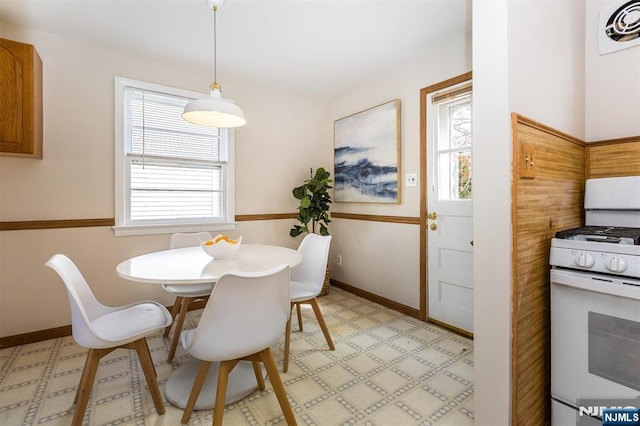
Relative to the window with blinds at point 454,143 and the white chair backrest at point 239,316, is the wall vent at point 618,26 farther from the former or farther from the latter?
the white chair backrest at point 239,316

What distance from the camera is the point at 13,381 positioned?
191 centimetres

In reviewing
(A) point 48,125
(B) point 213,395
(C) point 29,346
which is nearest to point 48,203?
(A) point 48,125

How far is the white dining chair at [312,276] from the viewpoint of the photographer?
219 centimetres

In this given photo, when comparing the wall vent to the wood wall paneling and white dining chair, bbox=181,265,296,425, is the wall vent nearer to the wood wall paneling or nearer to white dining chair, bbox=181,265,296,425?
the wood wall paneling

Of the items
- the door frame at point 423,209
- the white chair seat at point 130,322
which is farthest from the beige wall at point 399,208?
the white chair seat at point 130,322

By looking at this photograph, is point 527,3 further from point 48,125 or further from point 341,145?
point 48,125

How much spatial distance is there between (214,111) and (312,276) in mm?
1451

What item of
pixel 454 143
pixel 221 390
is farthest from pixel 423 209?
pixel 221 390

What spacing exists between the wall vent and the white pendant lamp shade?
2319mm

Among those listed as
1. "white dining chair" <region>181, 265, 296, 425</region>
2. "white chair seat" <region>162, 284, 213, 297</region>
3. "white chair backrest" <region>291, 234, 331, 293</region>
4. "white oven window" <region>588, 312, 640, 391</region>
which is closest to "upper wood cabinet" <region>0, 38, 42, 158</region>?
"white chair seat" <region>162, 284, 213, 297</region>

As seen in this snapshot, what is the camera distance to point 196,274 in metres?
1.54

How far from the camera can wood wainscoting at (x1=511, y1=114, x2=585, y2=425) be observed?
1.27 metres

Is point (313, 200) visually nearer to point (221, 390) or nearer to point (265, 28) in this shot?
point (265, 28)

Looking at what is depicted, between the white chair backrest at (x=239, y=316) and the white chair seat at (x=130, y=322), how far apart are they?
40 cm
